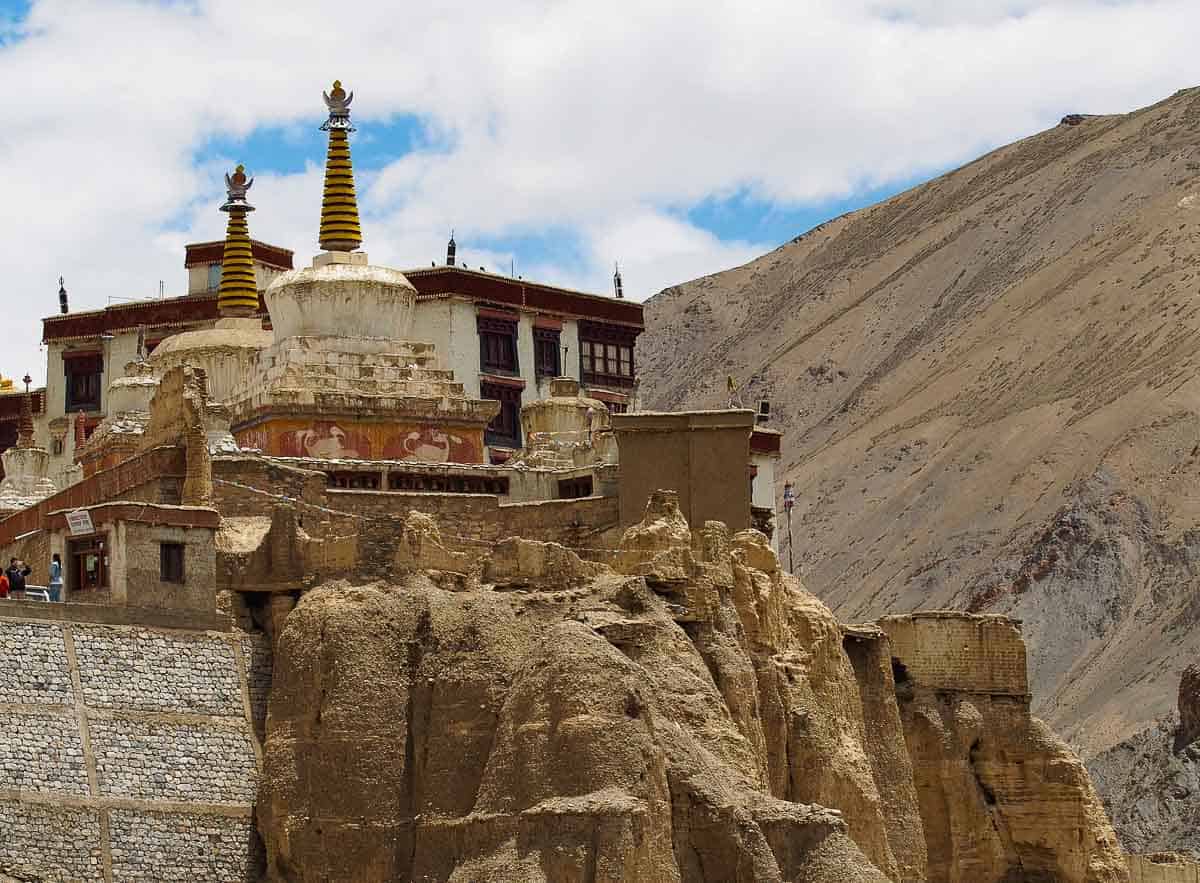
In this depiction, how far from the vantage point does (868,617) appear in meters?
110

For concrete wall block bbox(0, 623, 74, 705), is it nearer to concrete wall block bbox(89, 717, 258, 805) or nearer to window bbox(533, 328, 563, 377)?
concrete wall block bbox(89, 717, 258, 805)

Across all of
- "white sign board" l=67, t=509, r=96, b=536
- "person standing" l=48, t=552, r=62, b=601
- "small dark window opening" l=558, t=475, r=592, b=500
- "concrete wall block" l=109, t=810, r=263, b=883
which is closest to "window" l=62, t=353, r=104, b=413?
"small dark window opening" l=558, t=475, r=592, b=500

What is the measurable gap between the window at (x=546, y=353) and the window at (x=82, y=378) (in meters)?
11.0

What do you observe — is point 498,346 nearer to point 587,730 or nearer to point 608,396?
point 608,396

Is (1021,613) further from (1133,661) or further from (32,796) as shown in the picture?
(32,796)

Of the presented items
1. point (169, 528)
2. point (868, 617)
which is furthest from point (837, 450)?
point (169, 528)

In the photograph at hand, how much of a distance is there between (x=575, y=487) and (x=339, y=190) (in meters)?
8.32

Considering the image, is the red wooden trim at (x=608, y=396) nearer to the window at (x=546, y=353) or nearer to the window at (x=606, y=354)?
the window at (x=606, y=354)

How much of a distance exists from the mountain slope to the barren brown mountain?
150mm

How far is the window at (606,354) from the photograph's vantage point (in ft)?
258

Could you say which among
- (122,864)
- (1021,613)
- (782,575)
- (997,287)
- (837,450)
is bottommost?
(122,864)

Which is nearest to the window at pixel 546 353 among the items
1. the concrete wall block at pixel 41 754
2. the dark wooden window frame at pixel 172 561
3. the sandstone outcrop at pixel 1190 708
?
the sandstone outcrop at pixel 1190 708

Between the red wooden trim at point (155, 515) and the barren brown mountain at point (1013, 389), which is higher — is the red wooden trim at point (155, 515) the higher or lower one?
the lower one

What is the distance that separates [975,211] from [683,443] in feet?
363
